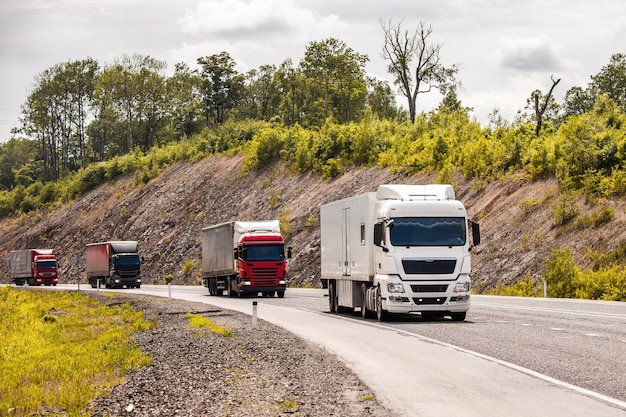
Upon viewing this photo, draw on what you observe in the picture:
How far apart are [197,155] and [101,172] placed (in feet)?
50.8

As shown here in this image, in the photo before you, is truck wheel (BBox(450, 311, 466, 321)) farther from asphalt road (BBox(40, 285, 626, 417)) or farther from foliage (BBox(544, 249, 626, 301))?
foliage (BBox(544, 249, 626, 301))

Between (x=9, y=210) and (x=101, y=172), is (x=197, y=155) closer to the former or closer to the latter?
(x=101, y=172)

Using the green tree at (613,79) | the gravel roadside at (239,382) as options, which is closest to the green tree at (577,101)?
the green tree at (613,79)

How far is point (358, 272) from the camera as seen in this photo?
27.4m

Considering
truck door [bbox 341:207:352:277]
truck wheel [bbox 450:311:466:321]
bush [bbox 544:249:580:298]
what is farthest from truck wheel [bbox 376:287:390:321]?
bush [bbox 544:249:580:298]

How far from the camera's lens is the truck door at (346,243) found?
93.6 feet

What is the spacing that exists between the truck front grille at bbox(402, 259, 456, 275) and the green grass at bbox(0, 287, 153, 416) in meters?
7.61

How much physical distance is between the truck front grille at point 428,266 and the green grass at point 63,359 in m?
7.61

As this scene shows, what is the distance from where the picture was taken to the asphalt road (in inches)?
437

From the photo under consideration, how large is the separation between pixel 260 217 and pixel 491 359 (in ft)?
194

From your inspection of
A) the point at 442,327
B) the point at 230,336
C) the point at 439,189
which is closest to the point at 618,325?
the point at 442,327

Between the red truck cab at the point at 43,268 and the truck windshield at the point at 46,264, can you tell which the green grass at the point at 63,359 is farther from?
the truck windshield at the point at 46,264

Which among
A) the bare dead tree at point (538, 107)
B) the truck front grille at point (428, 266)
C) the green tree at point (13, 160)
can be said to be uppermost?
the green tree at point (13, 160)

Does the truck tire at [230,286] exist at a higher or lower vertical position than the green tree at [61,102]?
lower
